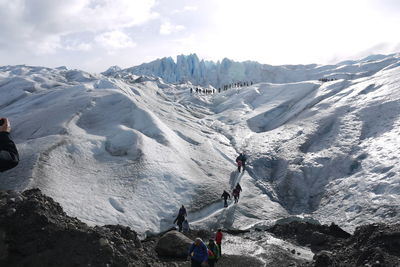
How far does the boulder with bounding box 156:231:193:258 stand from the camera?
62.3 ft

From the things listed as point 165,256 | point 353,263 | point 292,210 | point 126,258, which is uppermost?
point 126,258

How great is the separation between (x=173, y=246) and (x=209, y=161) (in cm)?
2101

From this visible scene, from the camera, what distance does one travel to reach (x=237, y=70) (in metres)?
165

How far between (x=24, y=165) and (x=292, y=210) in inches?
909

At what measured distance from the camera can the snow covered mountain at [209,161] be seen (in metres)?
28.1

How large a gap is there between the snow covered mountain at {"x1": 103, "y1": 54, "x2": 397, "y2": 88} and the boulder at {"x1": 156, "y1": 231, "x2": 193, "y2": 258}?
100.0m

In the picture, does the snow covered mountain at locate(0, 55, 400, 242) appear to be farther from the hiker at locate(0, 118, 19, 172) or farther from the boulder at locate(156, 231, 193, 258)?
the hiker at locate(0, 118, 19, 172)

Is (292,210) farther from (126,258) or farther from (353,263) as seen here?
(126,258)

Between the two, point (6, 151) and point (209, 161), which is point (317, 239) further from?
point (6, 151)

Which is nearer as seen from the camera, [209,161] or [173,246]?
[173,246]

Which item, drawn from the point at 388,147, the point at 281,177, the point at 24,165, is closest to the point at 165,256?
the point at 24,165

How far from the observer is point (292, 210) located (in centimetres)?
3328

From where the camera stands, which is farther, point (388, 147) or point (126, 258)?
point (388, 147)

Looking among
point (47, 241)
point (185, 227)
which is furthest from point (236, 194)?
point (47, 241)
